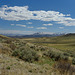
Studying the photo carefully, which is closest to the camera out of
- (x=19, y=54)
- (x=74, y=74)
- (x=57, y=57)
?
(x=74, y=74)

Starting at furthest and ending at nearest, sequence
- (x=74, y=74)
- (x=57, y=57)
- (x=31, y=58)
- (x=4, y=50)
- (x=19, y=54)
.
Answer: (x=57, y=57) → (x=4, y=50) → (x=19, y=54) → (x=31, y=58) → (x=74, y=74)

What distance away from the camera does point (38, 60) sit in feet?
46.8

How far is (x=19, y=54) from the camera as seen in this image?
14.7 meters

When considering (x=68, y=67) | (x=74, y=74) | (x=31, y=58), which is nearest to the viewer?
(x=74, y=74)

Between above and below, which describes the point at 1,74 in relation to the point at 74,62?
above

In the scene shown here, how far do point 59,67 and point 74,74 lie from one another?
65.5 inches

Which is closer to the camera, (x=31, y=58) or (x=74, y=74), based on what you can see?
(x=74, y=74)

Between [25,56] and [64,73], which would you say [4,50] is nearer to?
[25,56]

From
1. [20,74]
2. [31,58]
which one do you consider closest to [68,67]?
[20,74]

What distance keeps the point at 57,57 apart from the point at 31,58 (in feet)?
16.7

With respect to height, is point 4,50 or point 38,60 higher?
point 4,50

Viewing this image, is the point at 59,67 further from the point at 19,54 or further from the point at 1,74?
the point at 19,54

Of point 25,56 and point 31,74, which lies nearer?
point 31,74

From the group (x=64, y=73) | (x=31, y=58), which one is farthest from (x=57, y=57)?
(x=64, y=73)
